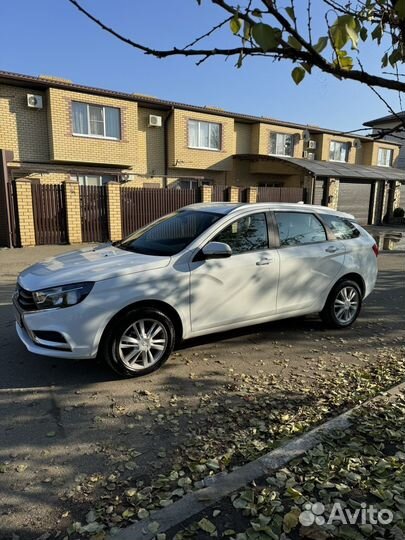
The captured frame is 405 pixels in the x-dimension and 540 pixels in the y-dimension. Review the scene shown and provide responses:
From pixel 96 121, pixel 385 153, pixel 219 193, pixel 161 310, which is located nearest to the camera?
pixel 161 310

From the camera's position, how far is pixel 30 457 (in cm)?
273

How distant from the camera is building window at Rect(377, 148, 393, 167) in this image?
30619 mm

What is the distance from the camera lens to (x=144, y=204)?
1506cm

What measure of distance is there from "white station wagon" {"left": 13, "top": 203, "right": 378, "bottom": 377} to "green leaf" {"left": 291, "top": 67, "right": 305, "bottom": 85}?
2.32m

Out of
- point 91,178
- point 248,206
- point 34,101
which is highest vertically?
point 34,101

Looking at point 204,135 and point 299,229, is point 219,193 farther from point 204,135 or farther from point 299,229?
point 299,229

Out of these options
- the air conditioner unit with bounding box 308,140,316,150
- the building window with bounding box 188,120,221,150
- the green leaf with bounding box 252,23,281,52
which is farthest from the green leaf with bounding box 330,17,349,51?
the air conditioner unit with bounding box 308,140,316,150

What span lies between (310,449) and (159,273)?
203 centimetres

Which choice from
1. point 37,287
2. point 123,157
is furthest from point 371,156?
point 37,287

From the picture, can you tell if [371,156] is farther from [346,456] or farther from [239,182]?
[346,456]

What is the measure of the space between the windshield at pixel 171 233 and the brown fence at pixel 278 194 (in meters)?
14.2

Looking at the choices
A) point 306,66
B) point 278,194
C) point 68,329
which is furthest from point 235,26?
point 278,194

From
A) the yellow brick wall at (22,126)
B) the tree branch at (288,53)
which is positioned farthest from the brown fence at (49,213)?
the tree branch at (288,53)

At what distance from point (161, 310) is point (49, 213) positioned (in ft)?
33.8
